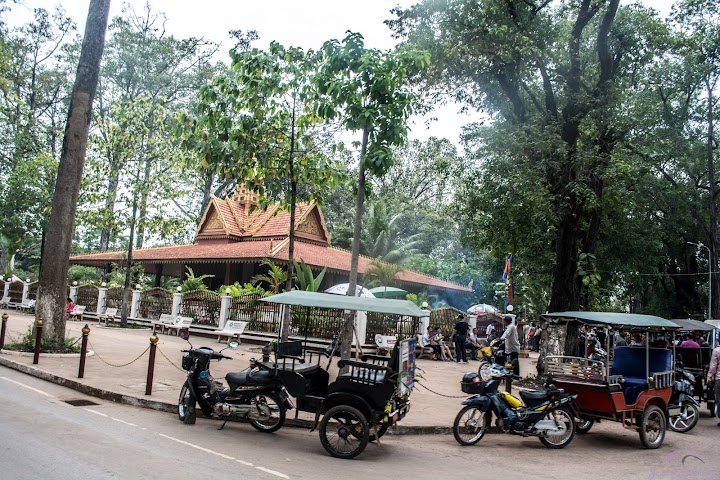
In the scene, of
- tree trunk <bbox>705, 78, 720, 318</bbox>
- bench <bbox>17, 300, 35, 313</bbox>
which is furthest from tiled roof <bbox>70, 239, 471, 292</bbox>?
tree trunk <bbox>705, 78, 720, 318</bbox>

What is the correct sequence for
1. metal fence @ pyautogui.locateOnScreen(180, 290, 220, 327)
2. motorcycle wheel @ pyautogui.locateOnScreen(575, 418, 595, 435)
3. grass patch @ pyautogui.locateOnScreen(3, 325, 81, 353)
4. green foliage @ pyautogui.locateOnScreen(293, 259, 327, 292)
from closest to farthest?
1. motorcycle wheel @ pyautogui.locateOnScreen(575, 418, 595, 435)
2. grass patch @ pyautogui.locateOnScreen(3, 325, 81, 353)
3. green foliage @ pyautogui.locateOnScreen(293, 259, 327, 292)
4. metal fence @ pyautogui.locateOnScreen(180, 290, 220, 327)

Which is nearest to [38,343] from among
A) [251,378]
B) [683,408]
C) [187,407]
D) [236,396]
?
[187,407]

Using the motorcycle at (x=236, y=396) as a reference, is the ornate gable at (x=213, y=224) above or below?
above

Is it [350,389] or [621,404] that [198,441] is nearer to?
[350,389]

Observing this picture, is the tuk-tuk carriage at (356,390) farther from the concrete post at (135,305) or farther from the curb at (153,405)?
the concrete post at (135,305)

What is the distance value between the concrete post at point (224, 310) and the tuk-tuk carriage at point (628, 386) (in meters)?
15.9

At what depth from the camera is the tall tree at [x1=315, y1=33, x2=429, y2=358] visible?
10.5m

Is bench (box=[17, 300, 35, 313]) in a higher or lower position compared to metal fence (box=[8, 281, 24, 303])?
lower

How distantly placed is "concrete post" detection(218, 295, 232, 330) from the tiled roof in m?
2.22

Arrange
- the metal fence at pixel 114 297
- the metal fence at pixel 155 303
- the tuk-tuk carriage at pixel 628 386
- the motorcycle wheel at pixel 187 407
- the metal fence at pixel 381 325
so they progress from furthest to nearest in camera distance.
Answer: the metal fence at pixel 114 297, the metal fence at pixel 155 303, the metal fence at pixel 381 325, the tuk-tuk carriage at pixel 628 386, the motorcycle wheel at pixel 187 407

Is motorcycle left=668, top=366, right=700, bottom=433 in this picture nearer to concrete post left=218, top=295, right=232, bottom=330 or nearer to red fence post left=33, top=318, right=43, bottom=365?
red fence post left=33, top=318, right=43, bottom=365

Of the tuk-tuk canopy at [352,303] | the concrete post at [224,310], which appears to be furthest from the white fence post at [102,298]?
the tuk-tuk canopy at [352,303]

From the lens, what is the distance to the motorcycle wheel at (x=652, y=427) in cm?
888

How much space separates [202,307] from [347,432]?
18.4 meters
